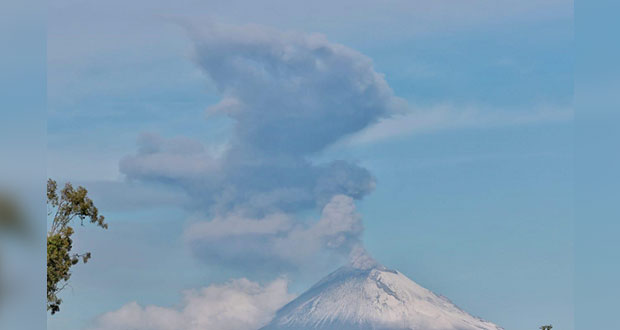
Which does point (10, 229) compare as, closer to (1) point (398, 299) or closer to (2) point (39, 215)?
(2) point (39, 215)

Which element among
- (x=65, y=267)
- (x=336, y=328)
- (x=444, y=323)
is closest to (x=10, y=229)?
(x=65, y=267)

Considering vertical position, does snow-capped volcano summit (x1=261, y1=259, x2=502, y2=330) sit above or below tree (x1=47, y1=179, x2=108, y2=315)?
above

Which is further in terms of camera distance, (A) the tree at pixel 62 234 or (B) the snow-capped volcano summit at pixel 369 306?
(B) the snow-capped volcano summit at pixel 369 306

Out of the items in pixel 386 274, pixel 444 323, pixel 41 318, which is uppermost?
pixel 386 274

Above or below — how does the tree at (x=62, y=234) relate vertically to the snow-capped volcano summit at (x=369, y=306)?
below

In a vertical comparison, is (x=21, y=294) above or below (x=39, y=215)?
below

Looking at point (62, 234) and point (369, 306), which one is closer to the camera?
point (62, 234)

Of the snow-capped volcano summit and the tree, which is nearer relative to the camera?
the tree

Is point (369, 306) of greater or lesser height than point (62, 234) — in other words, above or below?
above
